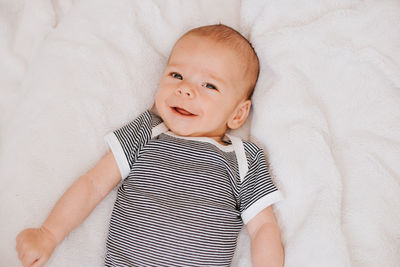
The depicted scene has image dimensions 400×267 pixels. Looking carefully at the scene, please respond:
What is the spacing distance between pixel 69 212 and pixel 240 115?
1.85 ft

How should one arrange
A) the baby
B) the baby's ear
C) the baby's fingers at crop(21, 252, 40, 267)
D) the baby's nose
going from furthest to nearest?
the baby's ear < the baby's nose < the baby < the baby's fingers at crop(21, 252, 40, 267)

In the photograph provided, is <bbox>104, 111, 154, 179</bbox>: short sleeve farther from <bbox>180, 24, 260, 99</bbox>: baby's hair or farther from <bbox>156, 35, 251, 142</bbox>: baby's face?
<bbox>180, 24, 260, 99</bbox>: baby's hair

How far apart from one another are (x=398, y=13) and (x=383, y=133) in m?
0.37

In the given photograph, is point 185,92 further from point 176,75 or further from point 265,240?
point 265,240

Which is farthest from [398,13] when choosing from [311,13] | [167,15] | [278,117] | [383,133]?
[167,15]

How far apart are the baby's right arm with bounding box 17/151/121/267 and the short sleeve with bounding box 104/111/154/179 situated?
2cm

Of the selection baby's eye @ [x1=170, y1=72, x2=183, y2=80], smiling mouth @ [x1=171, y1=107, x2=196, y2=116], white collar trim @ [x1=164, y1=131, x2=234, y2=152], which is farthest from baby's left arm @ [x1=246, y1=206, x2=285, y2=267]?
baby's eye @ [x1=170, y1=72, x2=183, y2=80]

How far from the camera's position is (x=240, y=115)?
1.35 metres

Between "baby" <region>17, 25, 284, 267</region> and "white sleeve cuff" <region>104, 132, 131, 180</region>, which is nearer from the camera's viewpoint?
"baby" <region>17, 25, 284, 267</region>

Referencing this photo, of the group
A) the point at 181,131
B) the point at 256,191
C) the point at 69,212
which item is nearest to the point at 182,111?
the point at 181,131

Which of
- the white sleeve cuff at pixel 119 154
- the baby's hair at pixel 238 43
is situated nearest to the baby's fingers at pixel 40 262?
the white sleeve cuff at pixel 119 154

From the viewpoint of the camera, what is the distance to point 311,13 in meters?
1.39

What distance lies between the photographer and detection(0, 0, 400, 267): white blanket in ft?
3.71

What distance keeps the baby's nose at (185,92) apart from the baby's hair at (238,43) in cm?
19
